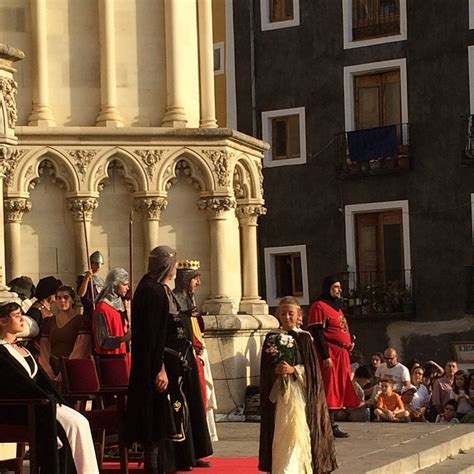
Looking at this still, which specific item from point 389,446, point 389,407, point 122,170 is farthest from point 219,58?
point 389,446

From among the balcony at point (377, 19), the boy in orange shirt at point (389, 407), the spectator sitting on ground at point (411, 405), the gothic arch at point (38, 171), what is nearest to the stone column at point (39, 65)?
the gothic arch at point (38, 171)

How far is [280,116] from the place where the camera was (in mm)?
36938

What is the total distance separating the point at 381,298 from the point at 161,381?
23297 millimetres

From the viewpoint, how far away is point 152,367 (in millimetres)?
11531

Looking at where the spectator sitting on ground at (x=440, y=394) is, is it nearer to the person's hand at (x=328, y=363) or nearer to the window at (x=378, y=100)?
the person's hand at (x=328, y=363)

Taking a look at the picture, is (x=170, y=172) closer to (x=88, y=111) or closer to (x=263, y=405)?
(x=88, y=111)

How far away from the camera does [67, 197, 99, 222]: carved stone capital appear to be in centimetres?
1748

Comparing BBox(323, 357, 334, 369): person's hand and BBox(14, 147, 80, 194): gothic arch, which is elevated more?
BBox(14, 147, 80, 194): gothic arch

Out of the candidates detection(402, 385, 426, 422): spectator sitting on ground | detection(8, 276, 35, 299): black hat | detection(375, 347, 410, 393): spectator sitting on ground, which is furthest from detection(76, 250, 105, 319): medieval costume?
detection(375, 347, 410, 393): spectator sitting on ground

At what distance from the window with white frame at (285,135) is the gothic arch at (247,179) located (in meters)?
17.3

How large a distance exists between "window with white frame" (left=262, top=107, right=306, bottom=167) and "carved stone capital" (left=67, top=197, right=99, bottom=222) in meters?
19.2

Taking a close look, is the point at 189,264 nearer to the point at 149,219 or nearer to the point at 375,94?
the point at 149,219

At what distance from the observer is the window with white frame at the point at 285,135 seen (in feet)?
120

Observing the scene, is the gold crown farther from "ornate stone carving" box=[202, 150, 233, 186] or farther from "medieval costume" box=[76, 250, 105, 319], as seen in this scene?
"ornate stone carving" box=[202, 150, 233, 186]
